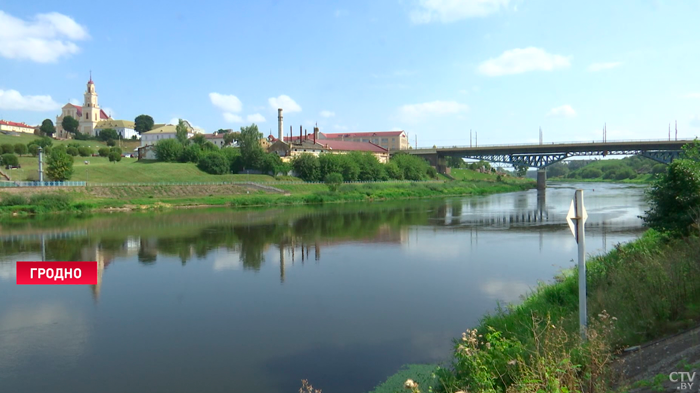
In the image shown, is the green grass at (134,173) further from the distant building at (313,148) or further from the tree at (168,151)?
the distant building at (313,148)

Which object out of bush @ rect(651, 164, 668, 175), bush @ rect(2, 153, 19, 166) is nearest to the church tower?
bush @ rect(2, 153, 19, 166)

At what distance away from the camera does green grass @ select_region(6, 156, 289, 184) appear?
54.5 m

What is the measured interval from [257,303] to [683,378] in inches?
426

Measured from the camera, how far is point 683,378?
505 cm

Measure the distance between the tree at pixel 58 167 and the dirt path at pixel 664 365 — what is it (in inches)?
2088

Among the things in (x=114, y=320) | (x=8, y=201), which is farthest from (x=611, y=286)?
(x=8, y=201)

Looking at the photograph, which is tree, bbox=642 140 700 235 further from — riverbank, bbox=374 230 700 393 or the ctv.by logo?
the ctv.by logo

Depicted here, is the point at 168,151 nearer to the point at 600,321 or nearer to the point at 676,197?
the point at 676,197

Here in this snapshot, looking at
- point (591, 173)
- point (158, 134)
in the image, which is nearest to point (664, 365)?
point (158, 134)

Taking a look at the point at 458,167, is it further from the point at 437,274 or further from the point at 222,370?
the point at 222,370

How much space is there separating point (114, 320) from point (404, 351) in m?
7.46

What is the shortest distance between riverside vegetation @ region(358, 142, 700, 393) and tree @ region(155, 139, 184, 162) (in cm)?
6933

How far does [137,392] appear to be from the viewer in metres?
8.60

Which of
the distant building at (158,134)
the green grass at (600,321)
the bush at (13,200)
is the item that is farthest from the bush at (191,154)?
the green grass at (600,321)
